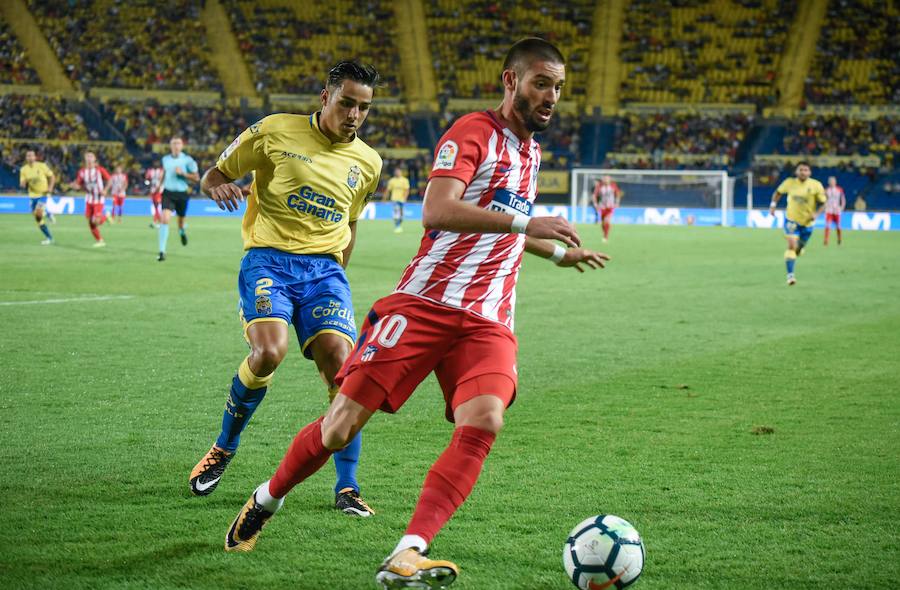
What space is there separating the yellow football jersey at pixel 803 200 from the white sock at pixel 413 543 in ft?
52.7

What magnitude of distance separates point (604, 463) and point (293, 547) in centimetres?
203

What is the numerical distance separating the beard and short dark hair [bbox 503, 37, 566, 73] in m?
0.11

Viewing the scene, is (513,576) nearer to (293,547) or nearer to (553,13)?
(293,547)

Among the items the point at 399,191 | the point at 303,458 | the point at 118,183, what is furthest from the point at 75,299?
the point at 118,183

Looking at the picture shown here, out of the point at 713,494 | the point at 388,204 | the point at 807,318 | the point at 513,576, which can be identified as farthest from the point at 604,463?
the point at 388,204

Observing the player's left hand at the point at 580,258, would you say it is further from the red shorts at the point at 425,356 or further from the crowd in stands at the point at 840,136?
the crowd in stands at the point at 840,136

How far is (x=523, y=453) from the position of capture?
5.80 meters

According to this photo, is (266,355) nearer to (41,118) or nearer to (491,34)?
(41,118)

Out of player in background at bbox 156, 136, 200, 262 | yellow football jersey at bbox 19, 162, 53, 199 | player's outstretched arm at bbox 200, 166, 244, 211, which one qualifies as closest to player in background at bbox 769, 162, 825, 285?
player in background at bbox 156, 136, 200, 262

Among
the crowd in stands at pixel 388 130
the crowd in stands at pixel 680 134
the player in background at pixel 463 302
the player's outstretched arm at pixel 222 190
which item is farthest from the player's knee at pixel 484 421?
the crowd in stands at pixel 388 130

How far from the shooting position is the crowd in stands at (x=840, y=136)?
138 feet

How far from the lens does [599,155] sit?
→ 1763 inches

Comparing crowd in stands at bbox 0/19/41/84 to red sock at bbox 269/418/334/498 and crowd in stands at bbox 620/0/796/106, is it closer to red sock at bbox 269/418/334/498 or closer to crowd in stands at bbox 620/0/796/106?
crowd in stands at bbox 620/0/796/106

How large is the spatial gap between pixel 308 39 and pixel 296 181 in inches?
1879
